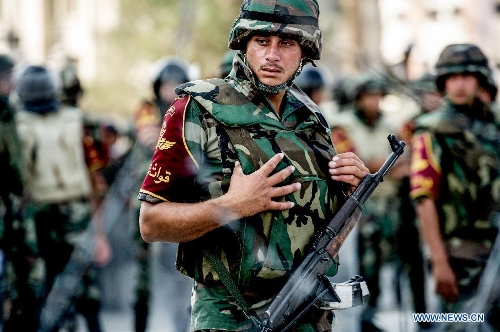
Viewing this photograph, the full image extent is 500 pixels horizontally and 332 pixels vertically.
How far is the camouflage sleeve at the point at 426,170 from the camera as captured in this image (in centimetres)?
639

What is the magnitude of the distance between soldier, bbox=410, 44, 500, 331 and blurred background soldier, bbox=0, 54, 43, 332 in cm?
267

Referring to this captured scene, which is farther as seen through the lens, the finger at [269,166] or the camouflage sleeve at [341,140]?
the camouflage sleeve at [341,140]

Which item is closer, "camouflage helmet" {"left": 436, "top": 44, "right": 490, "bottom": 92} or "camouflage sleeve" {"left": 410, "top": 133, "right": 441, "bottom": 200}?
"camouflage sleeve" {"left": 410, "top": 133, "right": 441, "bottom": 200}

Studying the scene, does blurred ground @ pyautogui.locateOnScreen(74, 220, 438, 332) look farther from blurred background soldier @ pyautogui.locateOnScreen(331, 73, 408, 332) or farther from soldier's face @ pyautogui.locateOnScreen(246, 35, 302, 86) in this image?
soldier's face @ pyautogui.locateOnScreen(246, 35, 302, 86)

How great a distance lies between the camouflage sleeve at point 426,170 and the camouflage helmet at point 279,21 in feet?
7.37

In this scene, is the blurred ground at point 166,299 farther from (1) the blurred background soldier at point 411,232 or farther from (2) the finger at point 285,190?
(2) the finger at point 285,190

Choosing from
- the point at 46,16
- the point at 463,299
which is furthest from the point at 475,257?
the point at 46,16

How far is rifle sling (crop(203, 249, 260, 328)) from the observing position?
404 cm

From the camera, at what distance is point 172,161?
159 inches

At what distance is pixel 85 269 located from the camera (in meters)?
8.63

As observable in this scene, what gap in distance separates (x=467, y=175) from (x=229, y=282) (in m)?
2.58

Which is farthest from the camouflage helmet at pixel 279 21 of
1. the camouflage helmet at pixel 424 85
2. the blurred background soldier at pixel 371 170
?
the blurred background soldier at pixel 371 170

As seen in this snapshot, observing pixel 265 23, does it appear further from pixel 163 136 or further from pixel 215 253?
pixel 215 253

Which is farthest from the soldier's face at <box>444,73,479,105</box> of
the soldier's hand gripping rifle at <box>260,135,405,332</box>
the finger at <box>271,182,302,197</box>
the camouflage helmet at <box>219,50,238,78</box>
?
the finger at <box>271,182,302,197</box>
